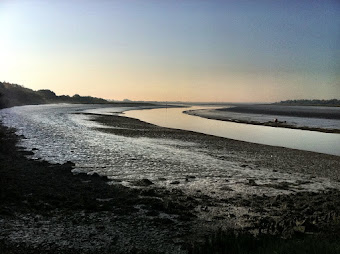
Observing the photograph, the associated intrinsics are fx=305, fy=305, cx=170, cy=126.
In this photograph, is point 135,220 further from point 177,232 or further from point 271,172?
point 271,172

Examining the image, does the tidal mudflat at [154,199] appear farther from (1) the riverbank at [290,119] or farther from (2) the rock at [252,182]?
→ (1) the riverbank at [290,119]

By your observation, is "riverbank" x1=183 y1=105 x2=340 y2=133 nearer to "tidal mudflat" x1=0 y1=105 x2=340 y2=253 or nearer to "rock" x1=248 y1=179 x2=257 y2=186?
"tidal mudflat" x1=0 y1=105 x2=340 y2=253

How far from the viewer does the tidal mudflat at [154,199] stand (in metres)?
6.96

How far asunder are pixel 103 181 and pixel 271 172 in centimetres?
808

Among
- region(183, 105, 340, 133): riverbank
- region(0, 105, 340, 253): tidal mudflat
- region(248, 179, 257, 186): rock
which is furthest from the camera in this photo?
region(183, 105, 340, 133): riverbank

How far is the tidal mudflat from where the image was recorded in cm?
696

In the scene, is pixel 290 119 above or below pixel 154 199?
above

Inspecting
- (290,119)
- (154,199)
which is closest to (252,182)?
(154,199)

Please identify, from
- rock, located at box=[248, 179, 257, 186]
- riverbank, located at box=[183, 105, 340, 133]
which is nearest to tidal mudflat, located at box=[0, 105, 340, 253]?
rock, located at box=[248, 179, 257, 186]

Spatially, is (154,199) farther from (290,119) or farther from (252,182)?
(290,119)

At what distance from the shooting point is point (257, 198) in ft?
33.7

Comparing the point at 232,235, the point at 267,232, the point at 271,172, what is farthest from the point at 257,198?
the point at 271,172

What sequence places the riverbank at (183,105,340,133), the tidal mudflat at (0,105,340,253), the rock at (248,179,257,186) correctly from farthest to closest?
the riverbank at (183,105,340,133), the rock at (248,179,257,186), the tidal mudflat at (0,105,340,253)

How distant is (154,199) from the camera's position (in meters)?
9.67
